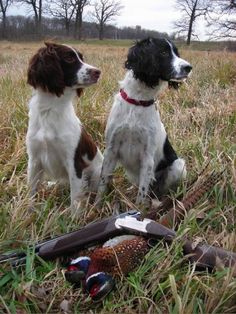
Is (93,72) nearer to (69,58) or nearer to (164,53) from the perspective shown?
(69,58)

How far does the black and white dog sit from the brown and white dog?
10.9 inches

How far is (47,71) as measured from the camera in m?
3.35

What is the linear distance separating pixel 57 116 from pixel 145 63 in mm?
809

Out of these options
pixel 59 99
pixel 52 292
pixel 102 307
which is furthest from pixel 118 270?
pixel 59 99

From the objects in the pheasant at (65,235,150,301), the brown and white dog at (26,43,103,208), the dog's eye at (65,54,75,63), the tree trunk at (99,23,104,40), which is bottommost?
the tree trunk at (99,23,104,40)

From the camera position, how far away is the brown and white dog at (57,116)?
134 inches

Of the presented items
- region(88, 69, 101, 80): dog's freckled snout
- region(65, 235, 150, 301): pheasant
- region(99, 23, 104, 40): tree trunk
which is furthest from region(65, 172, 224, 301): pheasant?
region(99, 23, 104, 40): tree trunk

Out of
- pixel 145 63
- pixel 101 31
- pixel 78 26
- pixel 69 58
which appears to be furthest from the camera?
pixel 101 31

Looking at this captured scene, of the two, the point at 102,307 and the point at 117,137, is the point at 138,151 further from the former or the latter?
the point at 102,307

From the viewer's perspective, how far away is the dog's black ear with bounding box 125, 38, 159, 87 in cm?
362

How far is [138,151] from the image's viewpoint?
3.81m

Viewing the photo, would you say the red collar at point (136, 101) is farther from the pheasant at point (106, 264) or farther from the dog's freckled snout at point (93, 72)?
the pheasant at point (106, 264)

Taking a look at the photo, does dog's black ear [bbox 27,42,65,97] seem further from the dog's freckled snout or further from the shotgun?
the shotgun

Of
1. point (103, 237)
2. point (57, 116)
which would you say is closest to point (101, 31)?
point (57, 116)
